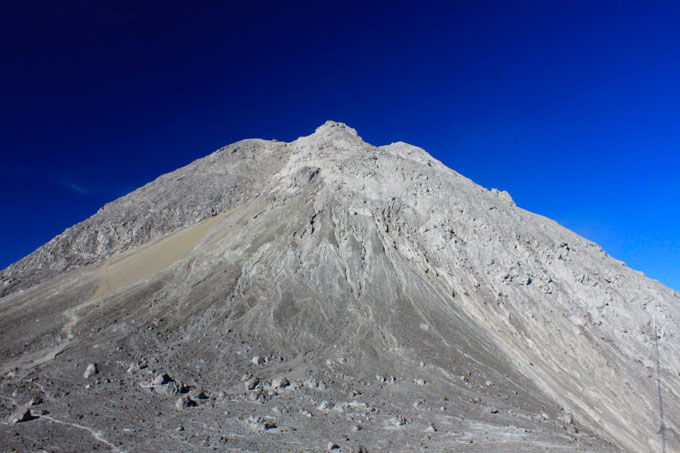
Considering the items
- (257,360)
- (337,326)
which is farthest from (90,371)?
(337,326)

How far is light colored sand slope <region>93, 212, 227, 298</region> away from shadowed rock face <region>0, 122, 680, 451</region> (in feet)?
0.80

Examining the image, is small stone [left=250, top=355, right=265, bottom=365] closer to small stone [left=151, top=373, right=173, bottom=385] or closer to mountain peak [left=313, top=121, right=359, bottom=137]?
small stone [left=151, top=373, right=173, bottom=385]

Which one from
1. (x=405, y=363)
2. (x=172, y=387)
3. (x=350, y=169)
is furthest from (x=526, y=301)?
(x=172, y=387)

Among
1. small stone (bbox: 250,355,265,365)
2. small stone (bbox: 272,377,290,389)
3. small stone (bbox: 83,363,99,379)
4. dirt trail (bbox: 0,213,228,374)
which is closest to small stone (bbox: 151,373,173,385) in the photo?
small stone (bbox: 83,363,99,379)

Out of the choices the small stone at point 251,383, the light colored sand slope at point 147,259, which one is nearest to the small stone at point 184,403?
the small stone at point 251,383

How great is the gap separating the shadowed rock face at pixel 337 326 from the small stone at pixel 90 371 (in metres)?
0.16

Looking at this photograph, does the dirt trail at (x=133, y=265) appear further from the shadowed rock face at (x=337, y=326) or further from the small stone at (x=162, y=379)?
the small stone at (x=162, y=379)

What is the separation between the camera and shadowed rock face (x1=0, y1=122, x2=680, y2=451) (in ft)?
56.0

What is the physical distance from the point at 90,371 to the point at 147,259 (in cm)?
1742

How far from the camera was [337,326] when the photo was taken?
2850 cm

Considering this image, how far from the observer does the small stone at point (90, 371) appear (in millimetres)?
20344

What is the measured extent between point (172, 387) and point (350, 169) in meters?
32.6

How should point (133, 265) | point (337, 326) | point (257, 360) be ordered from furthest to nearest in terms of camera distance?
point (133, 265) → point (337, 326) → point (257, 360)

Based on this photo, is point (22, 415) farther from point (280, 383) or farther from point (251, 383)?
point (280, 383)
